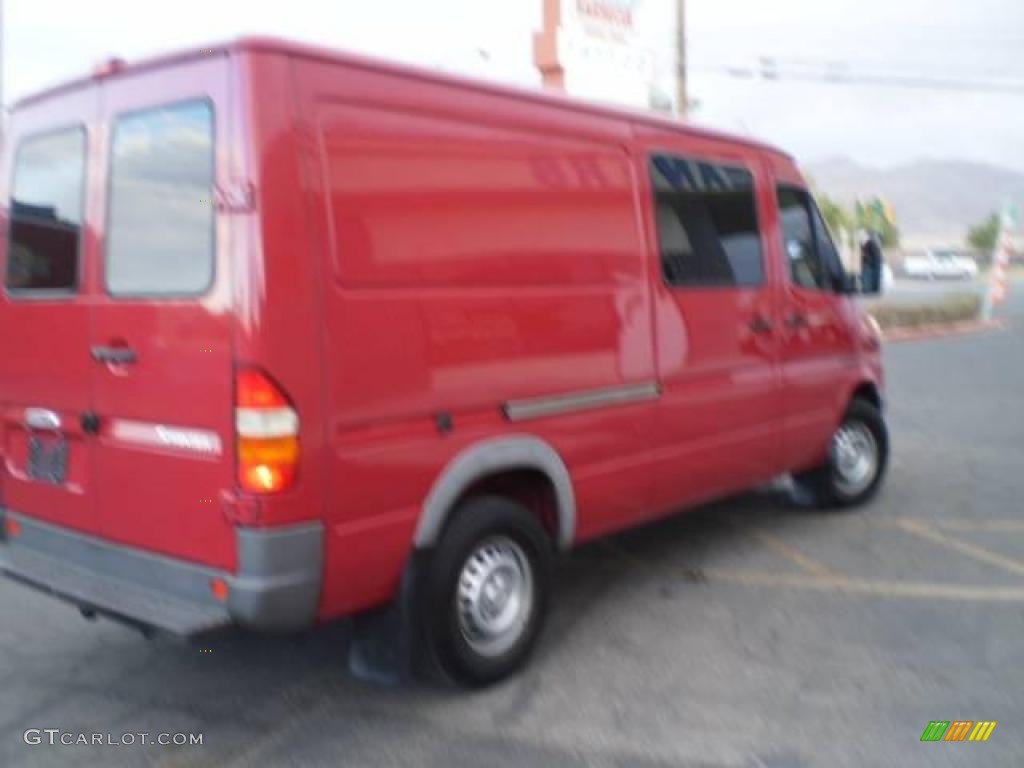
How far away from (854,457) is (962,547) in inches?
39.8

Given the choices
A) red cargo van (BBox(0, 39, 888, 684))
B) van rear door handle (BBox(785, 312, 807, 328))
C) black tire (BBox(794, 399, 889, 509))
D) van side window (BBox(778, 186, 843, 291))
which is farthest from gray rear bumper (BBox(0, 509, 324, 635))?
black tire (BBox(794, 399, 889, 509))

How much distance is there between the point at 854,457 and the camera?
270 inches

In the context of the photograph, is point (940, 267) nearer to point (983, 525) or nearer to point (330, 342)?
point (983, 525)

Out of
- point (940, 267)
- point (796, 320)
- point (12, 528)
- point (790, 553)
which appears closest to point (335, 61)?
point (12, 528)

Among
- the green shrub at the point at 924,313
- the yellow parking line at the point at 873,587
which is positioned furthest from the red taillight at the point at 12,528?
the green shrub at the point at 924,313

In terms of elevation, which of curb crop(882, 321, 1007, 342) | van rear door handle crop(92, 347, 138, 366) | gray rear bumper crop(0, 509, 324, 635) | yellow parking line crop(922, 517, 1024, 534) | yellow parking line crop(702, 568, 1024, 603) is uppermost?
curb crop(882, 321, 1007, 342)

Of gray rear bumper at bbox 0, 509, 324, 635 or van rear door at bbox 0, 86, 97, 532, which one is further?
van rear door at bbox 0, 86, 97, 532

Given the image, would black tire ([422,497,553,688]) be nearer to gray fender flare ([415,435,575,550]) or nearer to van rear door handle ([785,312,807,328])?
gray fender flare ([415,435,575,550])

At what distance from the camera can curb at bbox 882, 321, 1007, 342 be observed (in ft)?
74.1

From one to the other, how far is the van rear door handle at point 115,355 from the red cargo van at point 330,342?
1 cm

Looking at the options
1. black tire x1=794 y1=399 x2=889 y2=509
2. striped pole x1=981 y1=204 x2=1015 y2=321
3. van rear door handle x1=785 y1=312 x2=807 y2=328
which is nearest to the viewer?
→ van rear door handle x1=785 y1=312 x2=807 y2=328

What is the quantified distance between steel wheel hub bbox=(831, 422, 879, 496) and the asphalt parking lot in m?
0.52

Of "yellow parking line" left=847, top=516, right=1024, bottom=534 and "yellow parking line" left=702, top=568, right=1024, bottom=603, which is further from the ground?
"yellow parking line" left=847, top=516, right=1024, bottom=534

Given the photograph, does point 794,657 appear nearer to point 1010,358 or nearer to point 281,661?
point 281,661
